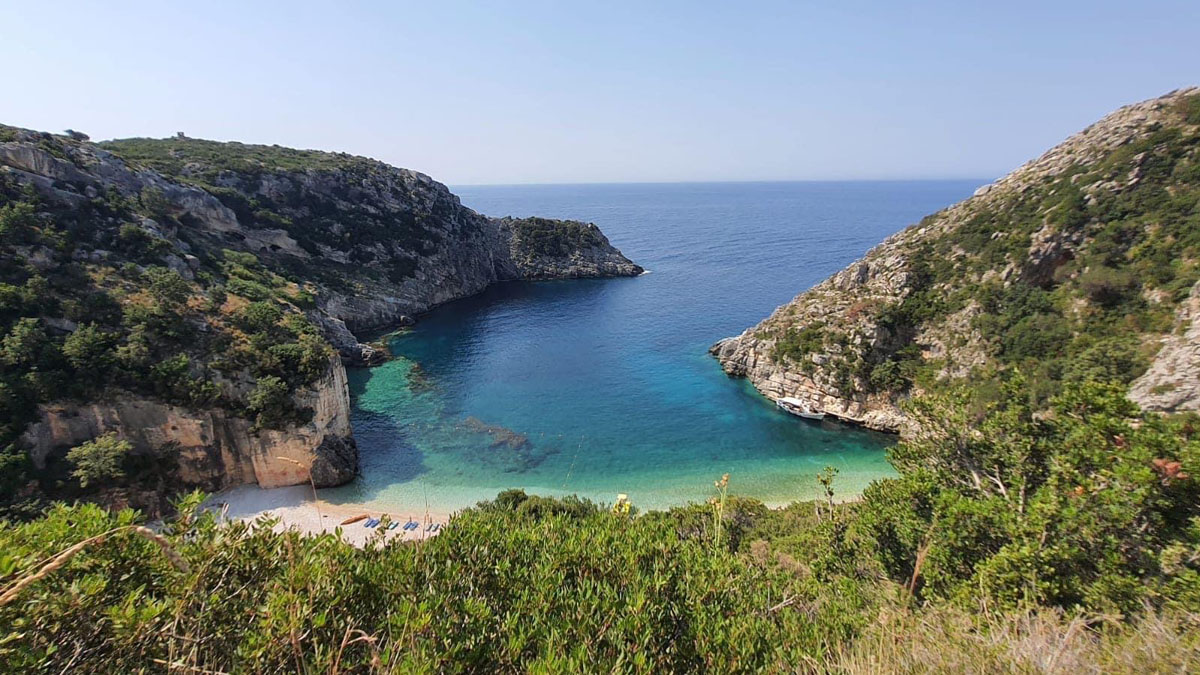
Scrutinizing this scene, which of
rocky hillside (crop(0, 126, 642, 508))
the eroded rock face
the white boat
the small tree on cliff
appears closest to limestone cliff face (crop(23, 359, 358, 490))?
rocky hillside (crop(0, 126, 642, 508))

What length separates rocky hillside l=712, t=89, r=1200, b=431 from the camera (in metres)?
25.2

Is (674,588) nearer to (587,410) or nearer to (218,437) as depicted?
(218,437)

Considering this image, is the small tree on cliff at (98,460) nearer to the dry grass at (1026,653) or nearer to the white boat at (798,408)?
the dry grass at (1026,653)

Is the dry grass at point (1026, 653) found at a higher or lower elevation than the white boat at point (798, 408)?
higher

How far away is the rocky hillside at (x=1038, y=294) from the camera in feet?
82.7

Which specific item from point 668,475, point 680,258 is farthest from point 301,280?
point 680,258

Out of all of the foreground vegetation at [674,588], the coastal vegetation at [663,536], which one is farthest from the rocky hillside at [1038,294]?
the foreground vegetation at [674,588]

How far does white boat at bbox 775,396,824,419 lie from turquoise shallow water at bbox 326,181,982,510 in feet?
2.48

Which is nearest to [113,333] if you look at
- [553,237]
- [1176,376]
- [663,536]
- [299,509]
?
[299,509]

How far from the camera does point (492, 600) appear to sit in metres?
6.78

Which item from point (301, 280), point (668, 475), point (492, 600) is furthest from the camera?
point (301, 280)

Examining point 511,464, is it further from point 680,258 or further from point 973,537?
point 680,258

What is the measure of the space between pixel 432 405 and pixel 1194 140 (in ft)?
177

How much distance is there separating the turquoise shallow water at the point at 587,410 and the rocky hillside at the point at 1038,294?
5233 millimetres
